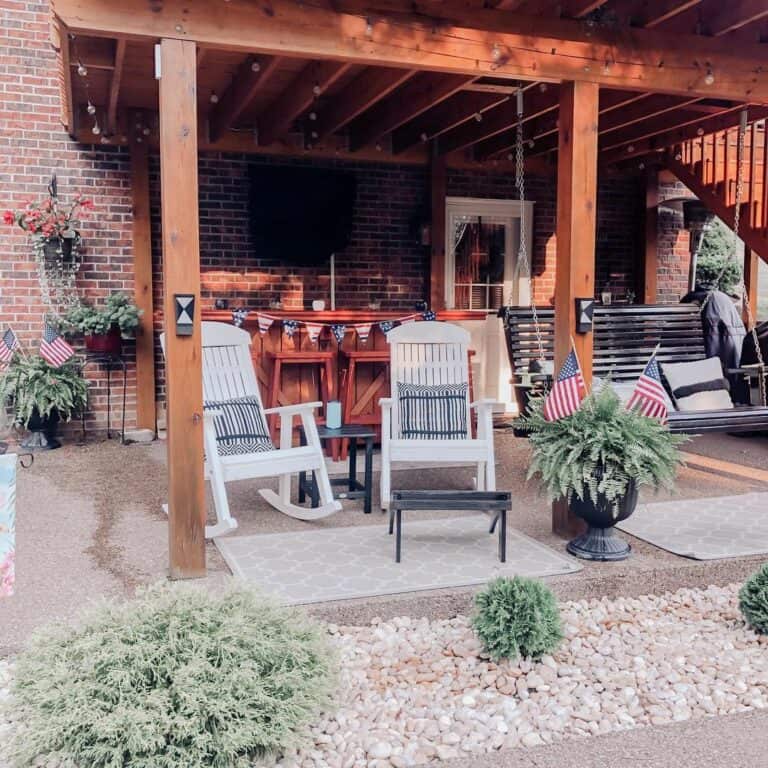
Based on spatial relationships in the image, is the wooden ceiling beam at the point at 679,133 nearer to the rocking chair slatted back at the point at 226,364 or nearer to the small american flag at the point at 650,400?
the small american flag at the point at 650,400

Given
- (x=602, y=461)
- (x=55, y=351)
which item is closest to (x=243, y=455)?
(x=602, y=461)

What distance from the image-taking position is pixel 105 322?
694cm

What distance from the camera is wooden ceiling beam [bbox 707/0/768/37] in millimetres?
4102

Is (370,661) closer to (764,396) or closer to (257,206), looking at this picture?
(764,396)

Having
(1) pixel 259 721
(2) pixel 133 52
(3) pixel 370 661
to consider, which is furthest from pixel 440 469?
(1) pixel 259 721

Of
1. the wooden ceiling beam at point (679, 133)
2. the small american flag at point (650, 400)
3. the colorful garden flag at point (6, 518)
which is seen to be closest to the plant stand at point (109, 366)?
the colorful garden flag at point (6, 518)

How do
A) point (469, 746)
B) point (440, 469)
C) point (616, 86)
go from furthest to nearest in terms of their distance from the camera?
point (440, 469)
point (616, 86)
point (469, 746)

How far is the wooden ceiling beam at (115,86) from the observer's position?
4988 mm

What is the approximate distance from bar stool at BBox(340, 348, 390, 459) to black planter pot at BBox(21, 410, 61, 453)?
246 cm

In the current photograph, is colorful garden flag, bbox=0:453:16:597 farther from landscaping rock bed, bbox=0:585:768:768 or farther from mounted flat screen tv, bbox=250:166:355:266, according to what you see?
mounted flat screen tv, bbox=250:166:355:266

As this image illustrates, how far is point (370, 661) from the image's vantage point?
120 inches

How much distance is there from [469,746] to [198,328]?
2.01 meters

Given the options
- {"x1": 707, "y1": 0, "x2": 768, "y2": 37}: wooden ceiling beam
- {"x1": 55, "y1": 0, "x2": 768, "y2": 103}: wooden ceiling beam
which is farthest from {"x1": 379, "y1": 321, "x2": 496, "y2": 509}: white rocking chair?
{"x1": 707, "y1": 0, "x2": 768, "y2": 37}: wooden ceiling beam

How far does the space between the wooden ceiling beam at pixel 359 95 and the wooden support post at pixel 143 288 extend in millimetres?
1610
